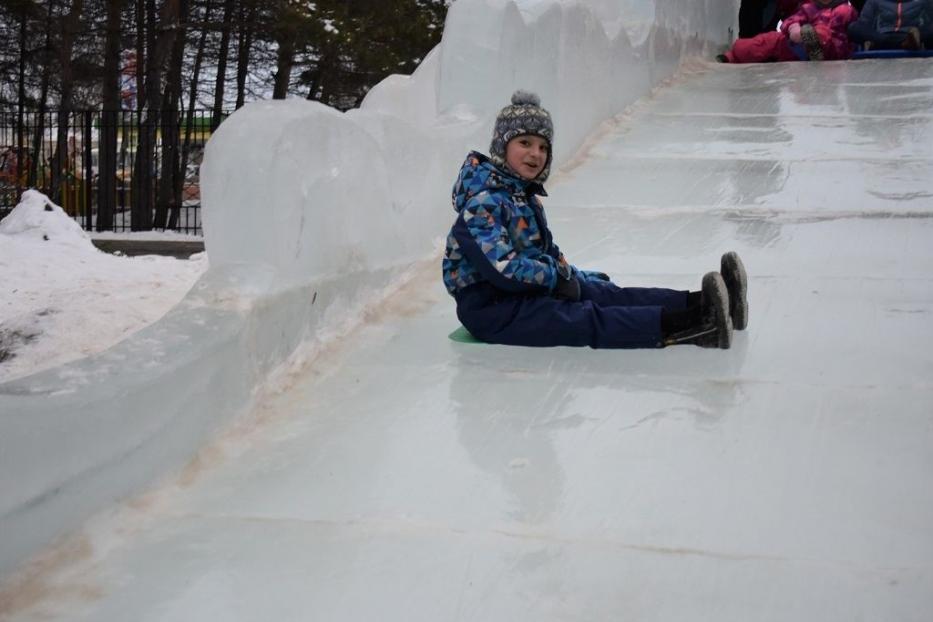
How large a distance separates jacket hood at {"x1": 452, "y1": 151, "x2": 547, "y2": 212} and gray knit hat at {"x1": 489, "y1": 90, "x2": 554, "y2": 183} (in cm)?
3

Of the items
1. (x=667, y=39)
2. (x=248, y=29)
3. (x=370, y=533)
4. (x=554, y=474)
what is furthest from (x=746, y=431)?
(x=248, y=29)

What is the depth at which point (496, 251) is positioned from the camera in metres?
4.17

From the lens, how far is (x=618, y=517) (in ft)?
9.59

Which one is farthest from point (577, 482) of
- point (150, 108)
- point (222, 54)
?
point (222, 54)

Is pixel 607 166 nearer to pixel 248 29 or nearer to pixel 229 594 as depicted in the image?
pixel 229 594

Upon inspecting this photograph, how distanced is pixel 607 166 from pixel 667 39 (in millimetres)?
3535

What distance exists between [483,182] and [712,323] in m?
0.84

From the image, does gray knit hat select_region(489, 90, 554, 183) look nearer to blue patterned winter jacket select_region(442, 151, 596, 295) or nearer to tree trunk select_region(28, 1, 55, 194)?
blue patterned winter jacket select_region(442, 151, 596, 295)

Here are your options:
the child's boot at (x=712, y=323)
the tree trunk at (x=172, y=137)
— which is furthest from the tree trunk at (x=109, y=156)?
the child's boot at (x=712, y=323)

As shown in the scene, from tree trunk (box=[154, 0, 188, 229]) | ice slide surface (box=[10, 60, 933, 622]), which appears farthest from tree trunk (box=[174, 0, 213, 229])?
ice slide surface (box=[10, 60, 933, 622])

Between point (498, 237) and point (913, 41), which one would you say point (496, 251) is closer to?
point (498, 237)

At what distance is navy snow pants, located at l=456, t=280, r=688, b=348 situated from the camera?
4207 mm

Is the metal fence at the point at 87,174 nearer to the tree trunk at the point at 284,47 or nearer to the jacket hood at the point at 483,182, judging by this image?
the tree trunk at the point at 284,47

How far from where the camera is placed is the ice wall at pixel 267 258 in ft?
9.44
